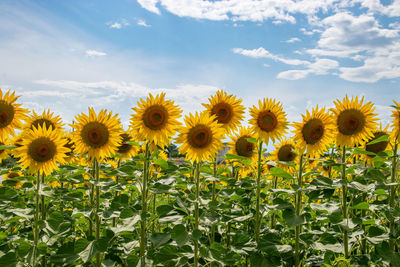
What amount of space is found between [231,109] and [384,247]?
2.97 m

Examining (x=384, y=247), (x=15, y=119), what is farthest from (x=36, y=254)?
(x=384, y=247)

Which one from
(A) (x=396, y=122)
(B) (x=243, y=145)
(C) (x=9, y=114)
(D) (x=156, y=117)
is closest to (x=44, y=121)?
(C) (x=9, y=114)

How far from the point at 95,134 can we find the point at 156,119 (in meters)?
0.94

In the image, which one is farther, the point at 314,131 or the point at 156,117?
the point at 314,131

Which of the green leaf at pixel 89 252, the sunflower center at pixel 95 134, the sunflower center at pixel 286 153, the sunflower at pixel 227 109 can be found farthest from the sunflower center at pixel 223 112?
the green leaf at pixel 89 252

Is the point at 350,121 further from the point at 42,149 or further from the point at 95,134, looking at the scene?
the point at 42,149

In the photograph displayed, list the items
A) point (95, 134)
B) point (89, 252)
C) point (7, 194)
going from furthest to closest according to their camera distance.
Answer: point (95, 134) → point (7, 194) → point (89, 252)

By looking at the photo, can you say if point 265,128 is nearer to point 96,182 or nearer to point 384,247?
point 384,247

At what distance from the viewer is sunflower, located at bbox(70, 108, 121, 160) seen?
15.7 ft

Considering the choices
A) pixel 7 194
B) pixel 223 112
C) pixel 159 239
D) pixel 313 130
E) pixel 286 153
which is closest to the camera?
pixel 159 239

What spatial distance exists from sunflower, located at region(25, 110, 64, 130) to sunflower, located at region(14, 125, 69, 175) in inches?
26.4

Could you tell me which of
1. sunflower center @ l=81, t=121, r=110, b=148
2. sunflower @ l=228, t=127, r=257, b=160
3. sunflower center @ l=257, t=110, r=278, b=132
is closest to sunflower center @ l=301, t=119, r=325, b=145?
sunflower center @ l=257, t=110, r=278, b=132

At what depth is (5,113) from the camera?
4949 mm

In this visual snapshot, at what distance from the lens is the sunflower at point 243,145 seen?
6.62 m
